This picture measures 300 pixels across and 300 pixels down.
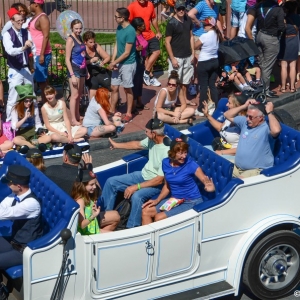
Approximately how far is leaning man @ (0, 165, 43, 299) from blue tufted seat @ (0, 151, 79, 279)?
0.14 m

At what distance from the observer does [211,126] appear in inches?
338

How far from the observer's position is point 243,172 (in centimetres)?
752

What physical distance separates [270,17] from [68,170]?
563cm

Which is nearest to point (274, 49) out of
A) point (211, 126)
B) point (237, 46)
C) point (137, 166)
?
point (237, 46)

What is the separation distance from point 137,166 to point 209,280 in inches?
75.4

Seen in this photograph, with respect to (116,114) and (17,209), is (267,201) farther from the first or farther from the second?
(116,114)

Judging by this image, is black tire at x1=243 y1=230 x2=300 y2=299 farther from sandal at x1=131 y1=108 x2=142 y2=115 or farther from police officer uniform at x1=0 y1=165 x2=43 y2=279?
sandal at x1=131 y1=108 x2=142 y2=115

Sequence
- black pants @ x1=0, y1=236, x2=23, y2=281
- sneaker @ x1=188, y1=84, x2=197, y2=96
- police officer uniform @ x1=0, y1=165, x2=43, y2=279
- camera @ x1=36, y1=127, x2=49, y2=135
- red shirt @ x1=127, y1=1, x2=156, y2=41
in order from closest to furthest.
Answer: black pants @ x1=0, y1=236, x2=23, y2=281
police officer uniform @ x1=0, y1=165, x2=43, y2=279
camera @ x1=36, y1=127, x2=49, y2=135
red shirt @ x1=127, y1=1, x2=156, y2=41
sneaker @ x1=188, y1=84, x2=197, y2=96

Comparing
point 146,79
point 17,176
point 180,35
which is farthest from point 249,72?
point 17,176

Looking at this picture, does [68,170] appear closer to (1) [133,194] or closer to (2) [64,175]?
(2) [64,175]

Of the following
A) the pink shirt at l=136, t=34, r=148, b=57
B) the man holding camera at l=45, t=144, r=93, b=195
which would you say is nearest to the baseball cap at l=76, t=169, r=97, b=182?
the man holding camera at l=45, t=144, r=93, b=195

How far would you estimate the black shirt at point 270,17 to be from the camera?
11.6 metres

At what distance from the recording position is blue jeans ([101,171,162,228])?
291 inches

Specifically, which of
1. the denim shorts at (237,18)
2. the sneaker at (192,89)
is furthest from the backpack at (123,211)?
the denim shorts at (237,18)
